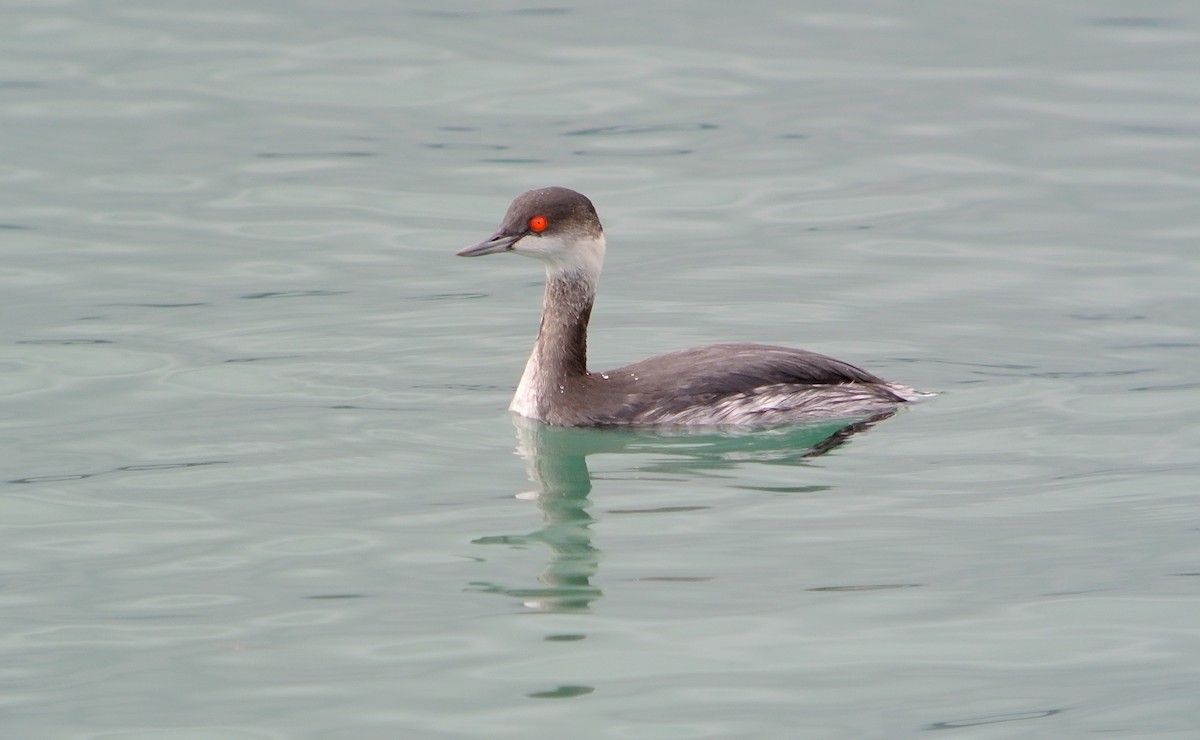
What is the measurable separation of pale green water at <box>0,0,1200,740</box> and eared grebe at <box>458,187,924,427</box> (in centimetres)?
18

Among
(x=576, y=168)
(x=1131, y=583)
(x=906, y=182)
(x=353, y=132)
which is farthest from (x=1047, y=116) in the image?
(x=1131, y=583)

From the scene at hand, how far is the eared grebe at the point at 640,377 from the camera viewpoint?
37.6 ft

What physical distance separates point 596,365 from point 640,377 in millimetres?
1475

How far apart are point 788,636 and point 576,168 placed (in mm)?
10124

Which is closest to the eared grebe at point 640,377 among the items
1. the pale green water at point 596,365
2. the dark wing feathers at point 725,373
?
the dark wing feathers at point 725,373

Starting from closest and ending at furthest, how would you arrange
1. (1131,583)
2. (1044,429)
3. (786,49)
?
(1131,583) < (1044,429) < (786,49)

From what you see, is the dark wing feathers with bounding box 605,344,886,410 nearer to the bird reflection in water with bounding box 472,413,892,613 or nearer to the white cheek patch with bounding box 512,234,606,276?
the bird reflection in water with bounding box 472,413,892,613

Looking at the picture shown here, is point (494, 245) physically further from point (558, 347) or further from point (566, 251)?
point (558, 347)

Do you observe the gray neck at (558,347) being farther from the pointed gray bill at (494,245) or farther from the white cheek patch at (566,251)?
the pointed gray bill at (494,245)

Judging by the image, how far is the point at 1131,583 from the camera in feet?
29.2

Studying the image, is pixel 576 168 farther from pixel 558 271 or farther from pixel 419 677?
pixel 419 677

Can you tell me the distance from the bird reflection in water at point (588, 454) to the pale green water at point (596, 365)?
41 millimetres

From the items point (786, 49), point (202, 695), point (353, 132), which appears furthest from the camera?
point (786, 49)

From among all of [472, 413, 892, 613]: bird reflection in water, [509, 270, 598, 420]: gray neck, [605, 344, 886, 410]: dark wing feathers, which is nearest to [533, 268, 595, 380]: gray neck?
[509, 270, 598, 420]: gray neck
